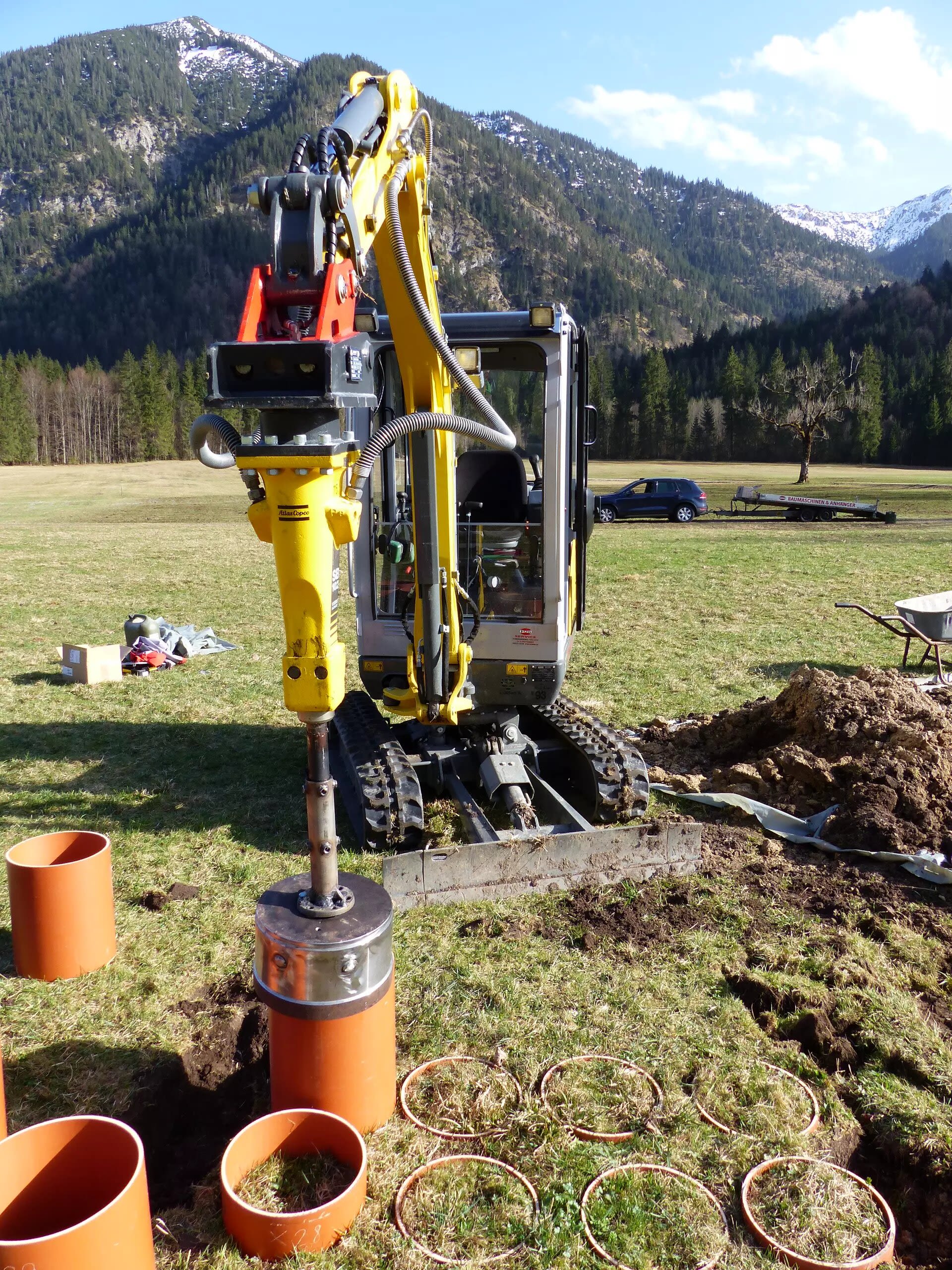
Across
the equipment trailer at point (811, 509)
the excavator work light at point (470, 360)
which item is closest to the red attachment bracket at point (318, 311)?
the excavator work light at point (470, 360)

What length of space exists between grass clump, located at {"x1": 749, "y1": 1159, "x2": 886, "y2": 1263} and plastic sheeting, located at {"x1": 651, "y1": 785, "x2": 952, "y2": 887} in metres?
2.59

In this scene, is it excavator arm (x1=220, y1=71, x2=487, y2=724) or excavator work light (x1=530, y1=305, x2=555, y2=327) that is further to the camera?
excavator work light (x1=530, y1=305, x2=555, y2=327)

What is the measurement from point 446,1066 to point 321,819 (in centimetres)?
126

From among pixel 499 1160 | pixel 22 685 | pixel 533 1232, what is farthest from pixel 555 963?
pixel 22 685

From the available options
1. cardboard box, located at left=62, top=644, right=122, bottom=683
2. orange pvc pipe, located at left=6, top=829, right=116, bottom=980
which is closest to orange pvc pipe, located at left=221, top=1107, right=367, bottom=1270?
orange pvc pipe, located at left=6, top=829, right=116, bottom=980

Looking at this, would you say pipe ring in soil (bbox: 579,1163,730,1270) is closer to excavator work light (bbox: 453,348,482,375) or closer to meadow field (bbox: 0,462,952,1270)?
meadow field (bbox: 0,462,952,1270)

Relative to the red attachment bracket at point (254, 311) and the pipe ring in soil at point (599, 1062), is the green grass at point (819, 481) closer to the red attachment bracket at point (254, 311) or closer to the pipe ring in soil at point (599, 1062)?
the pipe ring in soil at point (599, 1062)

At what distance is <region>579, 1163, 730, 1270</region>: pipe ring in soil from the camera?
2.83 meters

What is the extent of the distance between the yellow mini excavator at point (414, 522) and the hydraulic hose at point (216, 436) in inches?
0.6

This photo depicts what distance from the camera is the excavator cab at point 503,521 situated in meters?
5.54

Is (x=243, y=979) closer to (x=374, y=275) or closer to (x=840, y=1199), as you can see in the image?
(x=840, y=1199)

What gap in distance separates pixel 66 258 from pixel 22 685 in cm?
19383

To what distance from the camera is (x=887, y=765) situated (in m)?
5.99

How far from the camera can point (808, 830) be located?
5.89m
